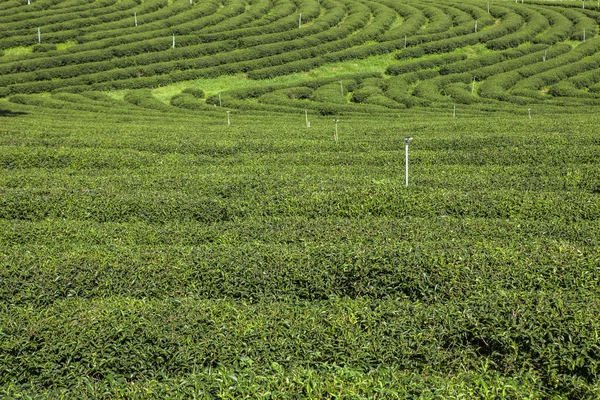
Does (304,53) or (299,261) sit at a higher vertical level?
(304,53)

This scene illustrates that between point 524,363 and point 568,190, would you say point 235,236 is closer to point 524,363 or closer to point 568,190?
point 524,363

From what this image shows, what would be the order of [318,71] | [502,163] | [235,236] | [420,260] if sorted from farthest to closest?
[318,71] < [502,163] < [235,236] < [420,260]

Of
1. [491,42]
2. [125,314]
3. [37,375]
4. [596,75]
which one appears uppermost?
[491,42]

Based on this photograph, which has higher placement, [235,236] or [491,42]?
[491,42]

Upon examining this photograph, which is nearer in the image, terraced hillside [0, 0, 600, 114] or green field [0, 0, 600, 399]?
green field [0, 0, 600, 399]

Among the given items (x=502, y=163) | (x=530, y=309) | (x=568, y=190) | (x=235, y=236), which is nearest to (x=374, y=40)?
(x=502, y=163)

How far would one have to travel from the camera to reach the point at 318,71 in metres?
56.9

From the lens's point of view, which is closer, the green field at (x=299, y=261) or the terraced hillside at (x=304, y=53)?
the green field at (x=299, y=261)

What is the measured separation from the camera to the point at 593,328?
8602mm

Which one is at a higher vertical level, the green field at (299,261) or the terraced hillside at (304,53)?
the terraced hillside at (304,53)

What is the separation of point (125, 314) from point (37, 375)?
1.54m

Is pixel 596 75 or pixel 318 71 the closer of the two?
pixel 596 75

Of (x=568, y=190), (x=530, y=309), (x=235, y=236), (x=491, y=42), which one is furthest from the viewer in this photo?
(x=491, y=42)

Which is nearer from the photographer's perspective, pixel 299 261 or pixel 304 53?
pixel 299 261
